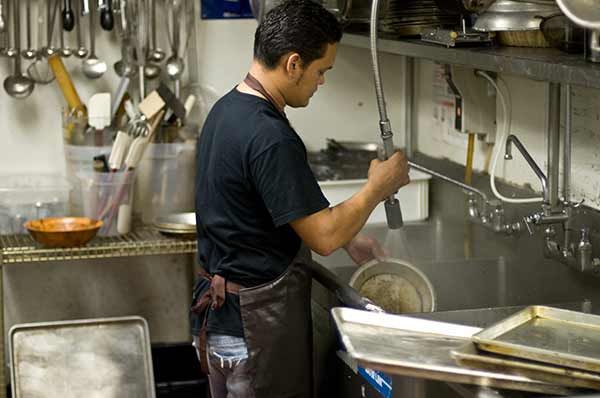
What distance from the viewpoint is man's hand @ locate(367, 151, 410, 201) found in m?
2.55

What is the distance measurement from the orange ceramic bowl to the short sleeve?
1.14 metres

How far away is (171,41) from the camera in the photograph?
386 cm

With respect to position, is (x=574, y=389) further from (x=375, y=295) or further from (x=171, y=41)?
(x=171, y=41)

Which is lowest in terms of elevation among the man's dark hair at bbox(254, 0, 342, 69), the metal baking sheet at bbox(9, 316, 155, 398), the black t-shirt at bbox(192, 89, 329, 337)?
the metal baking sheet at bbox(9, 316, 155, 398)

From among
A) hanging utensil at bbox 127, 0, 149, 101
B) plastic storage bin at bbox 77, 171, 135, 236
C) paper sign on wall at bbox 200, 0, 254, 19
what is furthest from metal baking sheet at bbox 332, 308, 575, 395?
paper sign on wall at bbox 200, 0, 254, 19

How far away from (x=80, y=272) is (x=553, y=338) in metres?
2.41

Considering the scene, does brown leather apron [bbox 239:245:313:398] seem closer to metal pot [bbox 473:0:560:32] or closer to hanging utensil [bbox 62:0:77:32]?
metal pot [bbox 473:0:560:32]

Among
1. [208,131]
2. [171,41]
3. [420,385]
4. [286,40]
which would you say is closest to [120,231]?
[171,41]

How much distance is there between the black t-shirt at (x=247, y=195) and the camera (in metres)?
2.41

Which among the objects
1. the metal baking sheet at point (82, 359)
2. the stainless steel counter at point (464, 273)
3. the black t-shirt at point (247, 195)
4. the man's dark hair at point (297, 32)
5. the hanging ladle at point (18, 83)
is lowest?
the metal baking sheet at point (82, 359)

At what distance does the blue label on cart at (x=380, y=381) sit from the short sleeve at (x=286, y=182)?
0.38 m

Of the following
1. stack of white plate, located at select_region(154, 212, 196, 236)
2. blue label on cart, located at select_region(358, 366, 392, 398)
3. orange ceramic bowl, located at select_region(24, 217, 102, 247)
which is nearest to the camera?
blue label on cart, located at select_region(358, 366, 392, 398)

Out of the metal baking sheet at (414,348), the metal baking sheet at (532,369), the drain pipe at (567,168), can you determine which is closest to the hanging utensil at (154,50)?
the drain pipe at (567,168)

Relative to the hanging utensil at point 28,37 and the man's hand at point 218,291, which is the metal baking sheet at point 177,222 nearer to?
the hanging utensil at point 28,37
